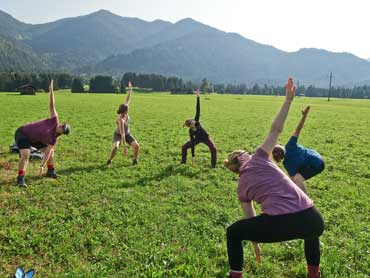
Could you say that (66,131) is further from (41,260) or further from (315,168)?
(315,168)

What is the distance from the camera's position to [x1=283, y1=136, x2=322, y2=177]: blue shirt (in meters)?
7.53

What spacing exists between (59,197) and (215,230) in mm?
4645

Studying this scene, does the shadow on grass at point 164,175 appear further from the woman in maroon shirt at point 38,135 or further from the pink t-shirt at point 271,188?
the pink t-shirt at point 271,188

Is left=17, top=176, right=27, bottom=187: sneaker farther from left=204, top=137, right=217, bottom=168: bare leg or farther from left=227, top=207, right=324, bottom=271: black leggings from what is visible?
left=227, top=207, right=324, bottom=271: black leggings

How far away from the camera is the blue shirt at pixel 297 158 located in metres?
7.53

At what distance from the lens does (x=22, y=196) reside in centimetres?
999

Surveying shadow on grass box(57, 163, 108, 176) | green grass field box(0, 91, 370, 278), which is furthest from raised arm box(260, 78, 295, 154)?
shadow on grass box(57, 163, 108, 176)

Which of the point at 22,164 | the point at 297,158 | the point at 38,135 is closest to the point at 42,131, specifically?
the point at 38,135

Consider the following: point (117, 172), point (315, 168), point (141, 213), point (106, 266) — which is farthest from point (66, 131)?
point (315, 168)

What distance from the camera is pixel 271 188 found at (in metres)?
4.66

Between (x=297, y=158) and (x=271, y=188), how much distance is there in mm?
3194

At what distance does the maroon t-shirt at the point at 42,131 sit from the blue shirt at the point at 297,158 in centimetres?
698

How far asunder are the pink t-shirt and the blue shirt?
2.86m

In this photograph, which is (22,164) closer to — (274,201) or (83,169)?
(83,169)
